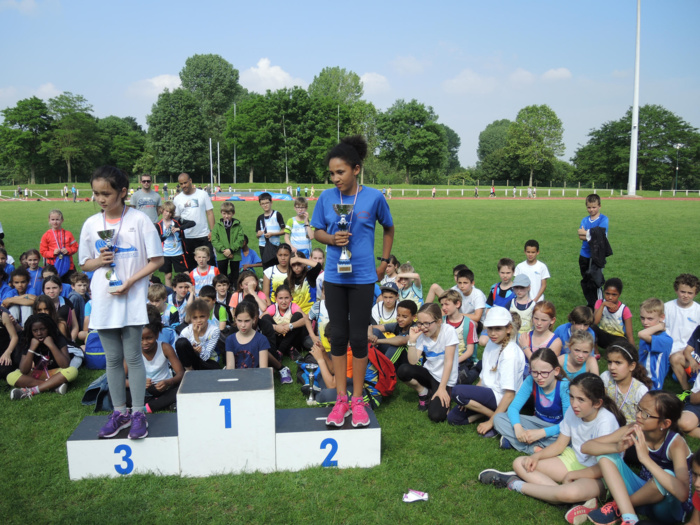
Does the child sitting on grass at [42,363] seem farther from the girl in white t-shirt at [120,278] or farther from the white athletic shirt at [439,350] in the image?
the white athletic shirt at [439,350]

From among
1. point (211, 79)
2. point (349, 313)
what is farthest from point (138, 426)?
point (211, 79)

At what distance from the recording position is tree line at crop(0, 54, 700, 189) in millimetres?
71000

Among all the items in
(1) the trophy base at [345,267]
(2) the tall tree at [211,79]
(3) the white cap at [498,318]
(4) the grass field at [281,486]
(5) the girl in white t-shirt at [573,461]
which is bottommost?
(4) the grass field at [281,486]

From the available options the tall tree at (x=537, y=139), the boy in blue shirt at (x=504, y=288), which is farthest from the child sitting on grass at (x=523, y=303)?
the tall tree at (x=537, y=139)

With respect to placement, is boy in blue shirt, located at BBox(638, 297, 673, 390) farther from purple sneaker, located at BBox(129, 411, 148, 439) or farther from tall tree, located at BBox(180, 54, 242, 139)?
tall tree, located at BBox(180, 54, 242, 139)

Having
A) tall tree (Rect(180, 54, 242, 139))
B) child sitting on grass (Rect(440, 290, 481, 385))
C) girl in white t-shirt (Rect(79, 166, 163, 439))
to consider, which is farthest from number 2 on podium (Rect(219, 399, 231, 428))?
tall tree (Rect(180, 54, 242, 139))

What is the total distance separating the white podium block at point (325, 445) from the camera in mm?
4051

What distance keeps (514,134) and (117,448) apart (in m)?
85.8

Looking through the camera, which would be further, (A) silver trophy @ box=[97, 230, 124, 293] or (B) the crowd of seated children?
(B) the crowd of seated children

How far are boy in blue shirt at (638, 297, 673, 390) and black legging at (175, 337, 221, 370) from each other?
17.5 ft

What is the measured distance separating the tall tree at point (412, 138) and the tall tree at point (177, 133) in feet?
93.2

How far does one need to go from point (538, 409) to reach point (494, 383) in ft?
1.79

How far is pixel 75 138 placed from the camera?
70.1 meters

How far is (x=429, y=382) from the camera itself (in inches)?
216
